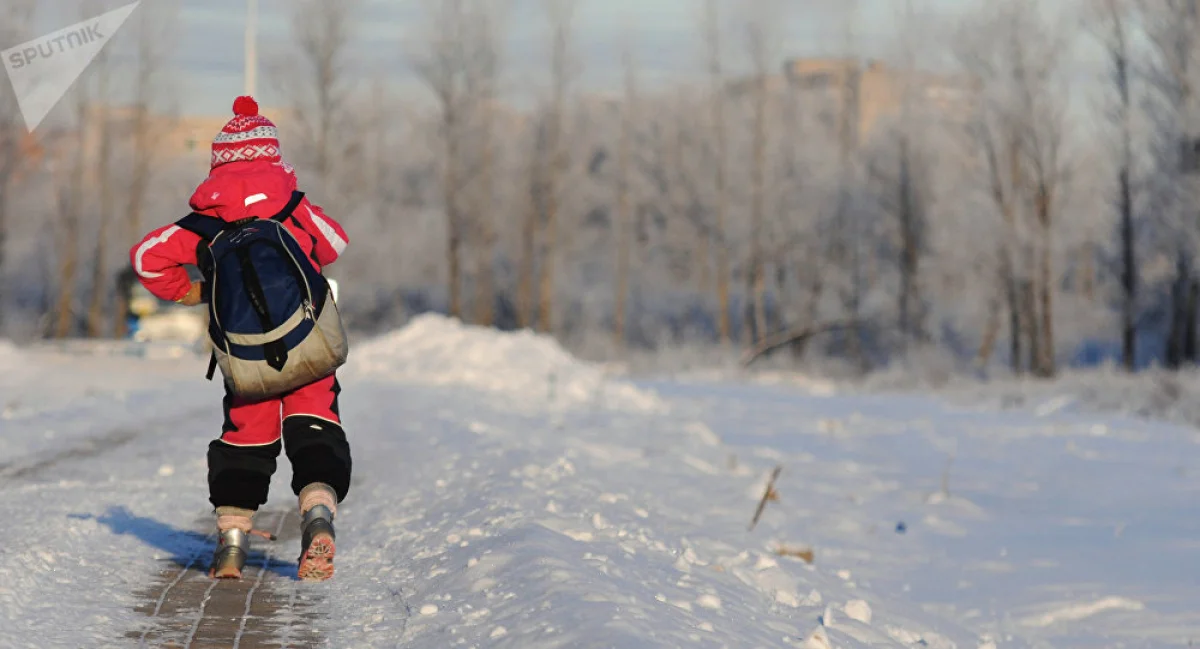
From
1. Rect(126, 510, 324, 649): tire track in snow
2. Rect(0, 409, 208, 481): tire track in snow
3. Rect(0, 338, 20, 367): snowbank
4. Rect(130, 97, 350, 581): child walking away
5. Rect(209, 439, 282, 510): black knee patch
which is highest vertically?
Rect(130, 97, 350, 581): child walking away

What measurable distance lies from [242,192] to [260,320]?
0.56 metres

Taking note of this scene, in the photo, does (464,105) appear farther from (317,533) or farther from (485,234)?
(317,533)

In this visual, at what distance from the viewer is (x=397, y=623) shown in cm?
466

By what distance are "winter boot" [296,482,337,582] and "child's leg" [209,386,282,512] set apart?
0.23 metres

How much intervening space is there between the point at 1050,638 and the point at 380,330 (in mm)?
49932

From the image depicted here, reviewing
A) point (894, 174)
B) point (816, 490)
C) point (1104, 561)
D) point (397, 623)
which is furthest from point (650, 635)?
point (894, 174)

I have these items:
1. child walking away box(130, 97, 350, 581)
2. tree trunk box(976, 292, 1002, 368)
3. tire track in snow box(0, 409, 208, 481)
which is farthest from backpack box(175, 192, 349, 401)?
tree trunk box(976, 292, 1002, 368)

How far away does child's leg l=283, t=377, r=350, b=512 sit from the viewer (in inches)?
204

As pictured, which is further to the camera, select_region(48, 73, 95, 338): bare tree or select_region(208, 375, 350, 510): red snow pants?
select_region(48, 73, 95, 338): bare tree

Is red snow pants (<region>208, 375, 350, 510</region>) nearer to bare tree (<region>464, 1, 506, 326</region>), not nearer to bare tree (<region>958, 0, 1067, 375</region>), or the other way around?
bare tree (<region>958, 0, 1067, 375</region>)

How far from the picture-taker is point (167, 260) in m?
5.07

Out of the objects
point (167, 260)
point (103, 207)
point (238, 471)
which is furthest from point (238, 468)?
point (103, 207)

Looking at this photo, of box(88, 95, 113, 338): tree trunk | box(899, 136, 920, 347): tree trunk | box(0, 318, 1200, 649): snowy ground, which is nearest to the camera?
box(0, 318, 1200, 649): snowy ground

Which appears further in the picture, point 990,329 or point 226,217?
point 990,329
